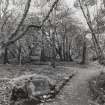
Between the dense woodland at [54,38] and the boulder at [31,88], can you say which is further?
the dense woodland at [54,38]

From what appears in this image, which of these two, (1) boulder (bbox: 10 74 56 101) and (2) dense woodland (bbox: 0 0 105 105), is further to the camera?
(2) dense woodland (bbox: 0 0 105 105)

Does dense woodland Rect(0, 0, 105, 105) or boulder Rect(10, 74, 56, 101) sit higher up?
dense woodland Rect(0, 0, 105, 105)

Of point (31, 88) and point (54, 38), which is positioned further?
point (54, 38)

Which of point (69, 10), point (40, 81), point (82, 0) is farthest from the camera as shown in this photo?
point (69, 10)

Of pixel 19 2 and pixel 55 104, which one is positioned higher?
pixel 19 2

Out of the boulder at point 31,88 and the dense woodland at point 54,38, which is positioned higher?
the dense woodland at point 54,38

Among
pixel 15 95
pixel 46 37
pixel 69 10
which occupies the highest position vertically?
pixel 69 10

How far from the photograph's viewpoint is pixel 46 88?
→ 28.9 feet

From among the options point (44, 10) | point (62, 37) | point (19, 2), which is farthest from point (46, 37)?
point (19, 2)

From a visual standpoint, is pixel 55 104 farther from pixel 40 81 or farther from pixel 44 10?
pixel 44 10

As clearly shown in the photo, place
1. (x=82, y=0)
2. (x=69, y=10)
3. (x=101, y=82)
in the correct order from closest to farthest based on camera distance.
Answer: (x=101, y=82) < (x=82, y=0) < (x=69, y=10)

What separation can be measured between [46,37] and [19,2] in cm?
1166

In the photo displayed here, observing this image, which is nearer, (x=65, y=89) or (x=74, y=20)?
(x=65, y=89)

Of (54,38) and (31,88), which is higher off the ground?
(54,38)
